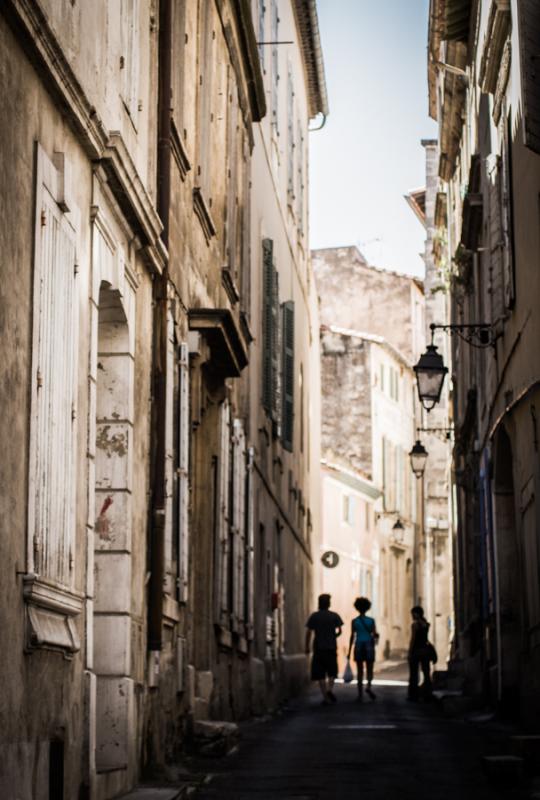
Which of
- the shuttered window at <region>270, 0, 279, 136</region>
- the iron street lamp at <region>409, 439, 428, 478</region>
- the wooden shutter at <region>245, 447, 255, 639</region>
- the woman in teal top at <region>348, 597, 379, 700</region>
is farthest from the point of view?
the iron street lamp at <region>409, 439, 428, 478</region>

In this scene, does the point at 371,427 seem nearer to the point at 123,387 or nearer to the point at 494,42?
the point at 494,42

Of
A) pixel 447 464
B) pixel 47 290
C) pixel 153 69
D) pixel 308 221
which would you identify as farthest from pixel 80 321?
pixel 447 464

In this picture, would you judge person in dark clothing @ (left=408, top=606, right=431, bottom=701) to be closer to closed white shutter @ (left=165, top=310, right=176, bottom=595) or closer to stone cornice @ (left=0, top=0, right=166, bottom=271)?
closed white shutter @ (left=165, top=310, right=176, bottom=595)

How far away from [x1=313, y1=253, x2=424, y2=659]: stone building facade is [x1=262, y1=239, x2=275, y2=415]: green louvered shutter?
924 inches

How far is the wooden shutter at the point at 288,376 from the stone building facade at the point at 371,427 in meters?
19.4

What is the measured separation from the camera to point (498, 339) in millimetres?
18062

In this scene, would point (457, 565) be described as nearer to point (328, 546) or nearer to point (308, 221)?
point (308, 221)

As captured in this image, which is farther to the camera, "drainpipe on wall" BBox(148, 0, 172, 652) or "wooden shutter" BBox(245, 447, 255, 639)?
"wooden shutter" BBox(245, 447, 255, 639)

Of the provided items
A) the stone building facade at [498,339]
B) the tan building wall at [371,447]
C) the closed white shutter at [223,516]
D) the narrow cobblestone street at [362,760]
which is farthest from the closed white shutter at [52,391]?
the tan building wall at [371,447]

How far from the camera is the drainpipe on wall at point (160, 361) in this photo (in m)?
11.4

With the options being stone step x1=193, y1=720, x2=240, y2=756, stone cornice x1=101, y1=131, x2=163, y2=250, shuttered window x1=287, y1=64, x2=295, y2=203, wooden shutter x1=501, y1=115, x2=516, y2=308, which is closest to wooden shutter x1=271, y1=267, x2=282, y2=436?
shuttered window x1=287, y1=64, x2=295, y2=203

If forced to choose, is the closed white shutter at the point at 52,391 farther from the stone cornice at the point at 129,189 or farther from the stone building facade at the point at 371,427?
the stone building facade at the point at 371,427

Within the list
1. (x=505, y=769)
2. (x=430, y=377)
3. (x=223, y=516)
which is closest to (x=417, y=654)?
(x=430, y=377)

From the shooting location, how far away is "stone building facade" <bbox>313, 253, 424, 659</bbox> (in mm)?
49344
